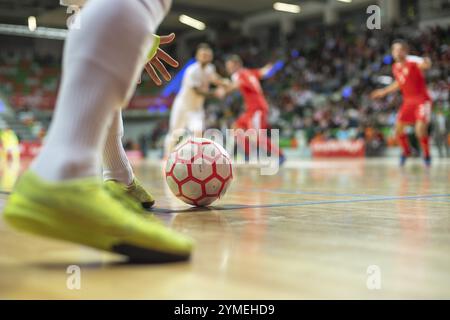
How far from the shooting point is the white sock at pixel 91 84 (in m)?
1.15

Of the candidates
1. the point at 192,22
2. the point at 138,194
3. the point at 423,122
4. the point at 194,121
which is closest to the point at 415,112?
the point at 423,122

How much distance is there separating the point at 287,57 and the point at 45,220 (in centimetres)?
1957

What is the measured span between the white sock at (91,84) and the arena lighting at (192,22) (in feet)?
74.2

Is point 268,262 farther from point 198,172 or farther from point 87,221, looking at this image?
point 198,172

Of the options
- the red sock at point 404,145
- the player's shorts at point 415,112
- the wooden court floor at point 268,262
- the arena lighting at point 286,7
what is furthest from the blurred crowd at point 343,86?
the wooden court floor at point 268,262

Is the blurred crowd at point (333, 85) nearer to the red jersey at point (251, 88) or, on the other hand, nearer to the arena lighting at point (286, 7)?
the arena lighting at point (286, 7)

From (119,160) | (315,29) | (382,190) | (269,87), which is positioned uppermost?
(315,29)

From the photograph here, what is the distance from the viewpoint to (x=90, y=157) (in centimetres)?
117

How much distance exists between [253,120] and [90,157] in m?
7.49

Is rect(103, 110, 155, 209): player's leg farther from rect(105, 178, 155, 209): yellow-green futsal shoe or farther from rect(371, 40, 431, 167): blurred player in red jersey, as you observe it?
rect(371, 40, 431, 167): blurred player in red jersey

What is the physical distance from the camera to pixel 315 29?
2047 cm

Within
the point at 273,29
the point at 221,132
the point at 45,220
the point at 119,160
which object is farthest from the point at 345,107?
the point at 45,220
